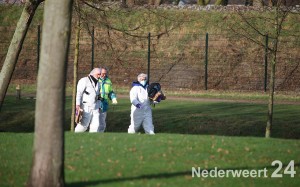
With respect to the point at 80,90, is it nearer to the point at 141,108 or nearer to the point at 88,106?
the point at 88,106

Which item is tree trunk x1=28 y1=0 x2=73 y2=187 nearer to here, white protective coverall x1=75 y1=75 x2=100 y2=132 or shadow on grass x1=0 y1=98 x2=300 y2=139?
white protective coverall x1=75 y1=75 x2=100 y2=132

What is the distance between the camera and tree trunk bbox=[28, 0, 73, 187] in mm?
12906

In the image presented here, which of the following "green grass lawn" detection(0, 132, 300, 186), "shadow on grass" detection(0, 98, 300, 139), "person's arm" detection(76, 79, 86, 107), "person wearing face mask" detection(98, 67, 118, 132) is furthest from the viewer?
"shadow on grass" detection(0, 98, 300, 139)

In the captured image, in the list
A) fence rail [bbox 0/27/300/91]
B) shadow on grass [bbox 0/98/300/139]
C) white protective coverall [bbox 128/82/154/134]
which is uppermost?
fence rail [bbox 0/27/300/91]

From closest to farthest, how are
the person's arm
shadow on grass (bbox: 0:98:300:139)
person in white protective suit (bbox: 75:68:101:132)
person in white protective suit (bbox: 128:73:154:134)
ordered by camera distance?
1. the person's arm
2. person in white protective suit (bbox: 75:68:101:132)
3. person in white protective suit (bbox: 128:73:154:134)
4. shadow on grass (bbox: 0:98:300:139)

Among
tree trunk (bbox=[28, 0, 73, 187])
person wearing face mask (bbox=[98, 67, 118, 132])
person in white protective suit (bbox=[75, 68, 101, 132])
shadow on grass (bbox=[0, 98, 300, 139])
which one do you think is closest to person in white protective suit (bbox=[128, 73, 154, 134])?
person wearing face mask (bbox=[98, 67, 118, 132])

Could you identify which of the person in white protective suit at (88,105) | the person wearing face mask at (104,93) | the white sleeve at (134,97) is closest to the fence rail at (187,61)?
the white sleeve at (134,97)

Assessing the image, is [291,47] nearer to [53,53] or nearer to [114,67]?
[114,67]

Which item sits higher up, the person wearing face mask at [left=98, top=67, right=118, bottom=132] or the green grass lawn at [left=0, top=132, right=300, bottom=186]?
the person wearing face mask at [left=98, top=67, right=118, bottom=132]

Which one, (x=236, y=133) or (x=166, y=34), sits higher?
(x=166, y=34)

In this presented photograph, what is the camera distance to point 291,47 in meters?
39.9

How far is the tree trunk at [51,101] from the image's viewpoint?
1291 cm

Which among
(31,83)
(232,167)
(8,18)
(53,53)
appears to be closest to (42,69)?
(53,53)

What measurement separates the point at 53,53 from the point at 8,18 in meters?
33.7
